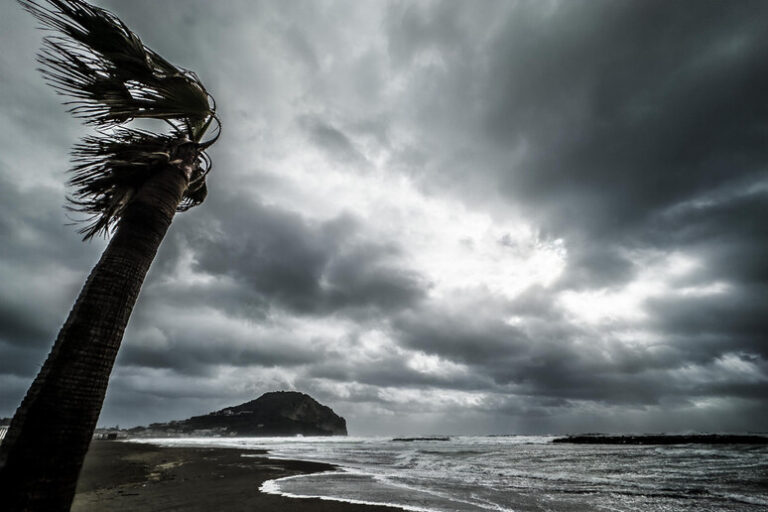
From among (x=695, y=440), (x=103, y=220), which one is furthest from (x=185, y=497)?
(x=695, y=440)

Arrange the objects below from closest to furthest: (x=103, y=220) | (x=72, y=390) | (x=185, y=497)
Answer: (x=72, y=390), (x=103, y=220), (x=185, y=497)

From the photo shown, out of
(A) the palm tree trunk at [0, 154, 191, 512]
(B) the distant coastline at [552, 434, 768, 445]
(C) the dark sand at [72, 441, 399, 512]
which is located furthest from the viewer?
(B) the distant coastline at [552, 434, 768, 445]

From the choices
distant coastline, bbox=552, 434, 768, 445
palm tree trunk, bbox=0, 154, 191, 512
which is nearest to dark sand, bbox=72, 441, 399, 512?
palm tree trunk, bbox=0, 154, 191, 512

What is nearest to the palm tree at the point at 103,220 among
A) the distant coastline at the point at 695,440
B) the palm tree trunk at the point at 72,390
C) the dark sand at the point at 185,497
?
the palm tree trunk at the point at 72,390

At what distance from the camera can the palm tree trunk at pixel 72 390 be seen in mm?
2475

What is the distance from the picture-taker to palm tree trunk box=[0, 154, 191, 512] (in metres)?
2.47

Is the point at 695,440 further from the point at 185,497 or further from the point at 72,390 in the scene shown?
the point at 72,390

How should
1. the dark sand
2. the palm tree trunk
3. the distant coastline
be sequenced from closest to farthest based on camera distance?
the palm tree trunk < the dark sand < the distant coastline

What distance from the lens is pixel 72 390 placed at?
8.75ft

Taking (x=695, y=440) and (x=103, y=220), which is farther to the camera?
(x=695, y=440)

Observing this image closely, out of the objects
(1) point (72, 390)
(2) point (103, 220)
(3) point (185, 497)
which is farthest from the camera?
(3) point (185, 497)

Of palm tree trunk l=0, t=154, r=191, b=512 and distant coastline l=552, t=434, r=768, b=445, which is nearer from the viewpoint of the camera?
palm tree trunk l=0, t=154, r=191, b=512

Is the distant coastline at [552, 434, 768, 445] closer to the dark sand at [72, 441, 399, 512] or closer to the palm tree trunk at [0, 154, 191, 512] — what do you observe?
the dark sand at [72, 441, 399, 512]

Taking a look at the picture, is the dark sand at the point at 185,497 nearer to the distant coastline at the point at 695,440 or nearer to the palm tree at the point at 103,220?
the palm tree at the point at 103,220
